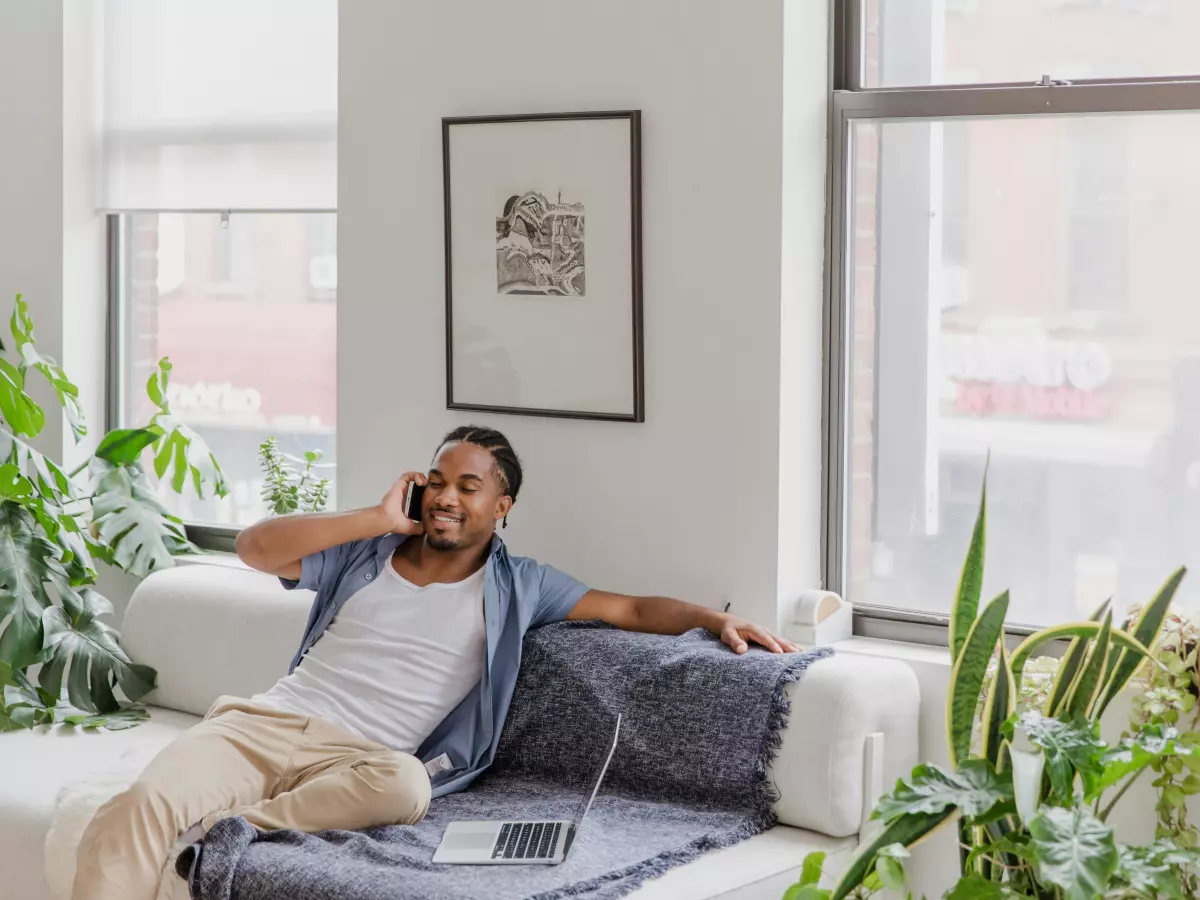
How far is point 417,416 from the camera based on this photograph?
366 centimetres

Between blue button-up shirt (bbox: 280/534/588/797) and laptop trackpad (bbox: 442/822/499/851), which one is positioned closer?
laptop trackpad (bbox: 442/822/499/851)

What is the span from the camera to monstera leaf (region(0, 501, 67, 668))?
→ 3523 millimetres

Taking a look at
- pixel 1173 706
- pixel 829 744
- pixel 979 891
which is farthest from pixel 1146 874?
pixel 829 744

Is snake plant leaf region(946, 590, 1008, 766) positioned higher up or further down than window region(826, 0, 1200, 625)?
further down

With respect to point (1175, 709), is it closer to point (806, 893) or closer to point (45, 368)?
point (806, 893)

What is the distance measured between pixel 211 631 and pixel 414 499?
0.74 m

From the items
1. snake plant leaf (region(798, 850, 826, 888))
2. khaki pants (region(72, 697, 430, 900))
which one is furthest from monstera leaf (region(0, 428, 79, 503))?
snake plant leaf (region(798, 850, 826, 888))

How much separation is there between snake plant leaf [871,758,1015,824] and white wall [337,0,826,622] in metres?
0.96

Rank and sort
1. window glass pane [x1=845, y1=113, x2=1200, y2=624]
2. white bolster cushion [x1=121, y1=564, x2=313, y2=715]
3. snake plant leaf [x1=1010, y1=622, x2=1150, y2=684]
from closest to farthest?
snake plant leaf [x1=1010, y1=622, x2=1150, y2=684], window glass pane [x1=845, y1=113, x2=1200, y2=624], white bolster cushion [x1=121, y1=564, x2=313, y2=715]

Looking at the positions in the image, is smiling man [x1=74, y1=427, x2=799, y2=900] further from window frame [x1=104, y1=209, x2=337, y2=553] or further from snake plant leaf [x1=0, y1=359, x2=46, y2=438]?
window frame [x1=104, y1=209, x2=337, y2=553]

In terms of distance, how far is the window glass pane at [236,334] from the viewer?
13.3 ft

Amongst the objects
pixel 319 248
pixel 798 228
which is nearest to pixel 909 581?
pixel 798 228

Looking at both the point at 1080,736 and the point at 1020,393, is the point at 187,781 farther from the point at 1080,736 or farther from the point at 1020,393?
the point at 1020,393

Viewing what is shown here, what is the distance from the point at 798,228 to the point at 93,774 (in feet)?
5.93
